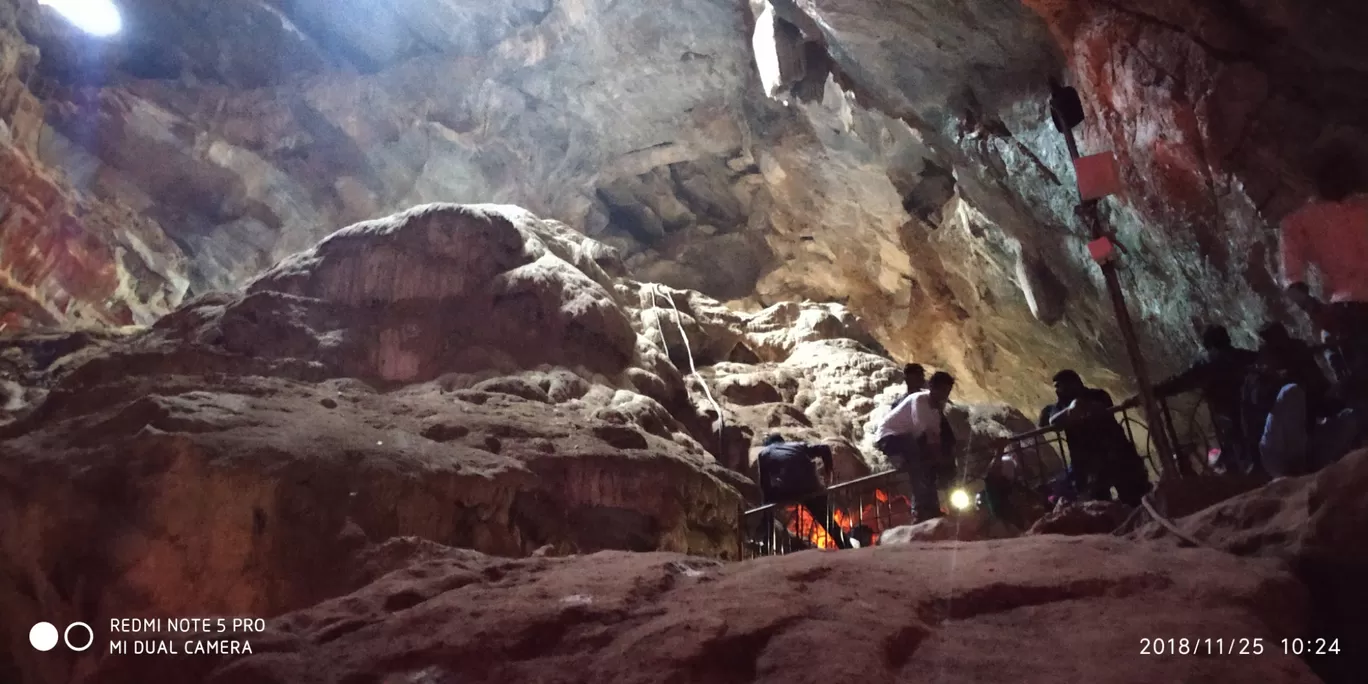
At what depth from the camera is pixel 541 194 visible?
20875 millimetres

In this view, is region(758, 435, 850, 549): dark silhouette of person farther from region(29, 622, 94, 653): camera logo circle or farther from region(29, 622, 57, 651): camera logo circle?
region(29, 622, 57, 651): camera logo circle

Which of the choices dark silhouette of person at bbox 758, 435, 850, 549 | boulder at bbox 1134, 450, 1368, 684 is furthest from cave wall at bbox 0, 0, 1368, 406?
boulder at bbox 1134, 450, 1368, 684

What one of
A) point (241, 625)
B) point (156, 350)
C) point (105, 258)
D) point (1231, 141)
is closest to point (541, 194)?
point (105, 258)

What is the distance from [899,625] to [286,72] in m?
22.6

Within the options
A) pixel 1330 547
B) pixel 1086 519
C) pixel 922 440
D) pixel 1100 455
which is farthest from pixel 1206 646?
pixel 922 440

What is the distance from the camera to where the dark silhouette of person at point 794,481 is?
351 inches

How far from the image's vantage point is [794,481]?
8.97m

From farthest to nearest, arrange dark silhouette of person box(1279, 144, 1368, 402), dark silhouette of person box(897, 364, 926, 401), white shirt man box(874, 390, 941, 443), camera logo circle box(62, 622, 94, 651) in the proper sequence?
dark silhouette of person box(897, 364, 926, 401), white shirt man box(874, 390, 941, 443), dark silhouette of person box(1279, 144, 1368, 402), camera logo circle box(62, 622, 94, 651)

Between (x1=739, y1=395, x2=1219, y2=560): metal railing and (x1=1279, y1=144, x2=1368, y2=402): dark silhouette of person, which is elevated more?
(x1=1279, y1=144, x2=1368, y2=402): dark silhouette of person

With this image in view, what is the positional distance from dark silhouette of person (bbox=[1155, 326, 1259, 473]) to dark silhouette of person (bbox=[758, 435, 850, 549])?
11.1 ft

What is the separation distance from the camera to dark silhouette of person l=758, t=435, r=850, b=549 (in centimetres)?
891

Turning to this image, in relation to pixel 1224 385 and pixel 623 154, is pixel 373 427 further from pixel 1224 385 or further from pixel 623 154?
pixel 623 154

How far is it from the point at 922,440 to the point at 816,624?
4974mm

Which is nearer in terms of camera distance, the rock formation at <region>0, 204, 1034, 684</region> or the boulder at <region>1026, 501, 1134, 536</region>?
the boulder at <region>1026, 501, 1134, 536</region>
